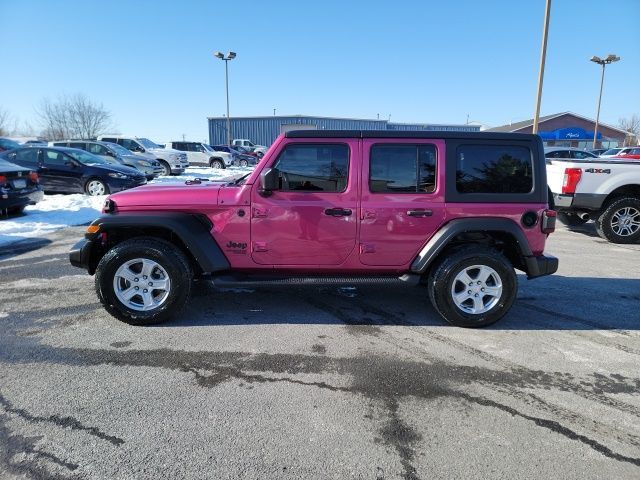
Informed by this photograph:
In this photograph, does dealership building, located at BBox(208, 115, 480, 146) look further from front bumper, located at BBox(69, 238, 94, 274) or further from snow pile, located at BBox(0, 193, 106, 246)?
front bumper, located at BBox(69, 238, 94, 274)

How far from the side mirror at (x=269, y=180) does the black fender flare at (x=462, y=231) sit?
60.4 inches

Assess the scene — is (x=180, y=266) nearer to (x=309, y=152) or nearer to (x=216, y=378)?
(x=216, y=378)

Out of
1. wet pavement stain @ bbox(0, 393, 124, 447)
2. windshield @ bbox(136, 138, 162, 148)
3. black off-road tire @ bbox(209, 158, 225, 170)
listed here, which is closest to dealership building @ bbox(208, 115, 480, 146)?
black off-road tire @ bbox(209, 158, 225, 170)

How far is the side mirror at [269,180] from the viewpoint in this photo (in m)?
3.70

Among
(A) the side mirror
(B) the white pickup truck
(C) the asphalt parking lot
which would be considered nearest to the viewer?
(C) the asphalt parking lot

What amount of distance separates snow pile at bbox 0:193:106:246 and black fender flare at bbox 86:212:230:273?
4.80m

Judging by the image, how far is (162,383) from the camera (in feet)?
9.70

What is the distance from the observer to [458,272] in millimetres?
3914

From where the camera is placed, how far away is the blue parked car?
12.1 meters

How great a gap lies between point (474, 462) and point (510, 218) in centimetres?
242

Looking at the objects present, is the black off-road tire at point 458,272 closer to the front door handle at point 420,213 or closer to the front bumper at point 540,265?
the front bumper at point 540,265

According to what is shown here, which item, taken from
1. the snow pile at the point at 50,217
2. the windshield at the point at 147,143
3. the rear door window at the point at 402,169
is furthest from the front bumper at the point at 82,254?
the windshield at the point at 147,143

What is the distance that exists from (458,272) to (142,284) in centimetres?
299

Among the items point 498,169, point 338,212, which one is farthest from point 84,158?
point 498,169
